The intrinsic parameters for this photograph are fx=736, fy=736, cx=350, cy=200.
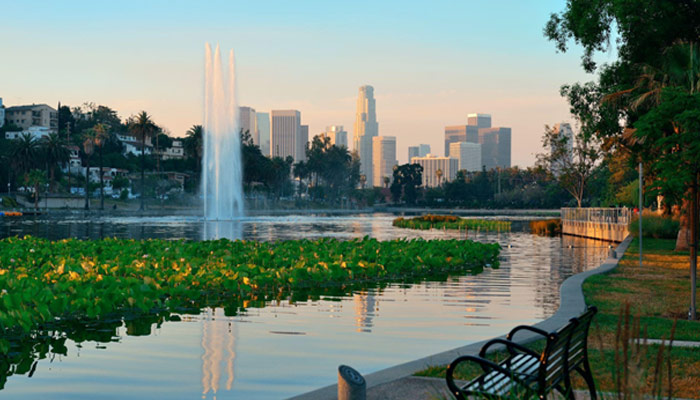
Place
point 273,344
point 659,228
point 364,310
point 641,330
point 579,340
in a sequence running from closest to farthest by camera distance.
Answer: point 579,340 → point 273,344 → point 641,330 → point 364,310 → point 659,228

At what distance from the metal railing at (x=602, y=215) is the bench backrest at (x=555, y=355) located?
1583 inches

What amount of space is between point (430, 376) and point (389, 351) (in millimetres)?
3089

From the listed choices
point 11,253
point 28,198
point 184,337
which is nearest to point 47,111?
point 28,198

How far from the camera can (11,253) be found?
22.3m

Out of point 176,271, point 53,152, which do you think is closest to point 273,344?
point 176,271

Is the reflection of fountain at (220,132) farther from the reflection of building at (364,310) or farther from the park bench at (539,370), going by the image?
the park bench at (539,370)

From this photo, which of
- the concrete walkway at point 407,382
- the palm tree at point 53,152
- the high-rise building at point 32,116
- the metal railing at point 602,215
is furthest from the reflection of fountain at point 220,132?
the high-rise building at point 32,116

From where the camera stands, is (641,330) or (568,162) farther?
(568,162)

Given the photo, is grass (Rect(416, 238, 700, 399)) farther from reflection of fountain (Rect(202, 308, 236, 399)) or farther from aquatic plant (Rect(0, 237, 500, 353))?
aquatic plant (Rect(0, 237, 500, 353))

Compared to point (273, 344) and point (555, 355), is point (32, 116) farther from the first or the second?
point (555, 355)

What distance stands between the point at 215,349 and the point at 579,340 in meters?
6.69

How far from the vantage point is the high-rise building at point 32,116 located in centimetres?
18500

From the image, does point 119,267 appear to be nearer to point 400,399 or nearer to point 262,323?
point 262,323

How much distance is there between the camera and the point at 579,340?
21.7 feet
